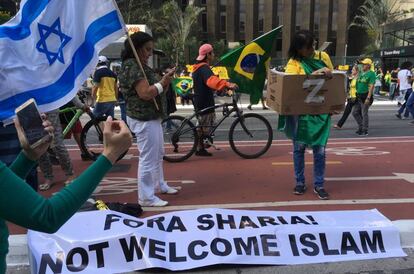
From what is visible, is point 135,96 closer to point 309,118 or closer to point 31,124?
point 309,118

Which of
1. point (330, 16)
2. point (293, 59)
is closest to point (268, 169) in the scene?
point (293, 59)

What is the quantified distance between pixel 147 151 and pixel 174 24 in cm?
3909

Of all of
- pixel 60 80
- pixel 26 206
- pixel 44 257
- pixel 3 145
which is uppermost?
pixel 60 80

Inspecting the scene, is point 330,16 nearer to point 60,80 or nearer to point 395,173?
point 395,173

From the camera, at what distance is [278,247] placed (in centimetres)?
387

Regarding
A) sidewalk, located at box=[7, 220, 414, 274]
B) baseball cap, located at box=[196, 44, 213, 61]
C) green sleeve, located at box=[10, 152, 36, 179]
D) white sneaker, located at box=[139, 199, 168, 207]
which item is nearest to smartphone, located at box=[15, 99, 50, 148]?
green sleeve, located at box=[10, 152, 36, 179]

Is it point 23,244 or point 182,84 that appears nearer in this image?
point 23,244

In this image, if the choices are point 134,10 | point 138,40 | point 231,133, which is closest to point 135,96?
point 138,40

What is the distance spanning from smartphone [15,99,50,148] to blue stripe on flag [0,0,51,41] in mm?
1428

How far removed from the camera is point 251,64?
6.70 metres

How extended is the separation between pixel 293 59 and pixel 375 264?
2.54m

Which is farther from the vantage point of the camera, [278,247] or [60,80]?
[278,247]

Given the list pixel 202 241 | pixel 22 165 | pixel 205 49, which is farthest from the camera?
pixel 205 49

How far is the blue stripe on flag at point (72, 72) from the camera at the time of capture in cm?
303
